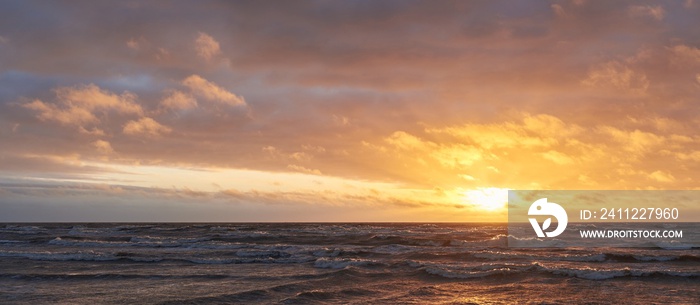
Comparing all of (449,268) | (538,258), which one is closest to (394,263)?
(449,268)

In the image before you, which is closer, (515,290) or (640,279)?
(515,290)

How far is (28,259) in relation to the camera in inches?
1459

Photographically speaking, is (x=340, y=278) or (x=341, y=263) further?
(x=341, y=263)

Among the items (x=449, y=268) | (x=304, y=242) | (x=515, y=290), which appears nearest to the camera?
(x=515, y=290)

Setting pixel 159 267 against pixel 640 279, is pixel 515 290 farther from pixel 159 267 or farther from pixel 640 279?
pixel 159 267

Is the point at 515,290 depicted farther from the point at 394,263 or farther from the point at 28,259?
the point at 28,259

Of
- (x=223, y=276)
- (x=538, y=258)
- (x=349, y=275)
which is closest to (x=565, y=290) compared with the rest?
(x=349, y=275)

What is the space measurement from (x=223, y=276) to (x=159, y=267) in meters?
6.72

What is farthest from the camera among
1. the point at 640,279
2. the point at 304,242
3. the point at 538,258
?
the point at 304,242

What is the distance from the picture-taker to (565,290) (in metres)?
23.9

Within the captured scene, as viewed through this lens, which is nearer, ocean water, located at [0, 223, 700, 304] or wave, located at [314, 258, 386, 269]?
ocean water, located at [0, 223, 700, 304]

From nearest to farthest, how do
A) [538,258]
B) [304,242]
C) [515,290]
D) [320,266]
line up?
[515,290] < [320,266] < [538,258] < [304,242]

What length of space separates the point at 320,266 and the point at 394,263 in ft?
15.4

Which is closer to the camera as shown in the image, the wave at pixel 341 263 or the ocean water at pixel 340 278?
the ocean water at pixel 340 278
